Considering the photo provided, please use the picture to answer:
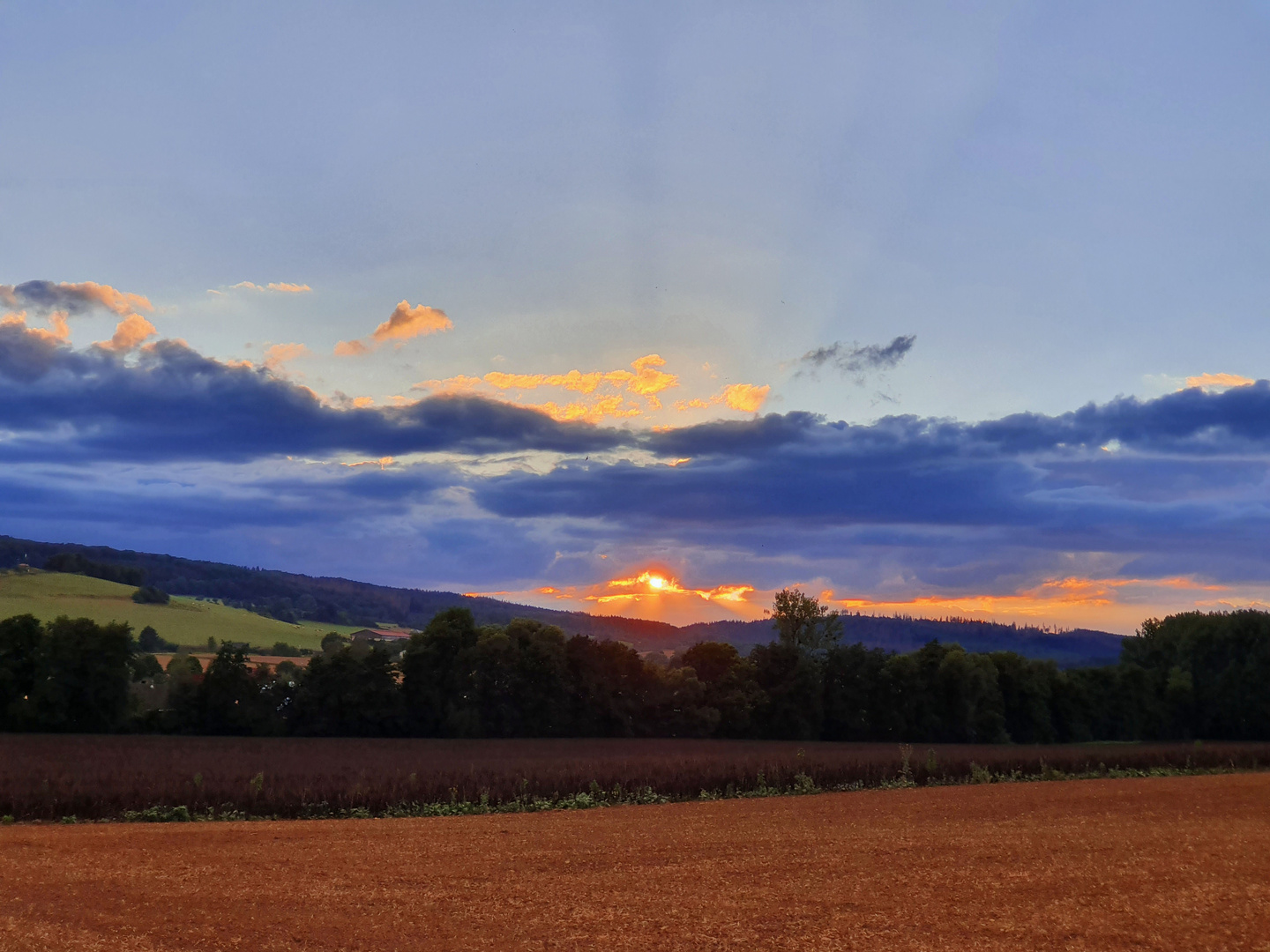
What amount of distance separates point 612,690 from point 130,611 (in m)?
75.3

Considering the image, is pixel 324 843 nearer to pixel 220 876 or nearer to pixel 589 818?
pixel 220 876

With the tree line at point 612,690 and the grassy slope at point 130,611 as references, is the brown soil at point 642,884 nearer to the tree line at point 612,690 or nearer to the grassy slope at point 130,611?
the tree line at point 612,690

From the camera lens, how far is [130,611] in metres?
106

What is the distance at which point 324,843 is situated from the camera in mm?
20453

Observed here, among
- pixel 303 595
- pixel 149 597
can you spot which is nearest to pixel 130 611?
pixel 149 597

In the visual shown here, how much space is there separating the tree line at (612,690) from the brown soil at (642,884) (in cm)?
2802

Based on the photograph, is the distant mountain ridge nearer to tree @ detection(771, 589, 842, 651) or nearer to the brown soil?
tree @ detection(771, 589, 842, 651)

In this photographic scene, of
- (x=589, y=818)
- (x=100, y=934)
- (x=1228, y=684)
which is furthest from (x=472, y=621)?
(x=1228, y=684)

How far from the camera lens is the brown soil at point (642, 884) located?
13172 millimetres

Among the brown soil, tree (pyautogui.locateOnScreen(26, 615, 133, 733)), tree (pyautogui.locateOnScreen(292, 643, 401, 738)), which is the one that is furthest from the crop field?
tree (pyautogui.locateOnScreen(26, 615, 133, 733))

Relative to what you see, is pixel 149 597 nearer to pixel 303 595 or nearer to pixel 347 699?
pixel 303 595

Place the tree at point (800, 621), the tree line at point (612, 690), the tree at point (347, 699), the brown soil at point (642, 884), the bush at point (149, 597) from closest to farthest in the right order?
1. the brown soil at point (642, 884)
2. the tree line at point (612, 690)
3. the tree at point (347, 699)
4. the tree at point (800, 621)
5. the bush at point (149, 597)

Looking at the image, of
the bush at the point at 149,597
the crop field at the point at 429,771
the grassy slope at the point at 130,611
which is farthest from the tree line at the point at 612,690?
the bush at the point at 149,597

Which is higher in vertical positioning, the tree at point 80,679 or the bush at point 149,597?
the bush at point 149,597
